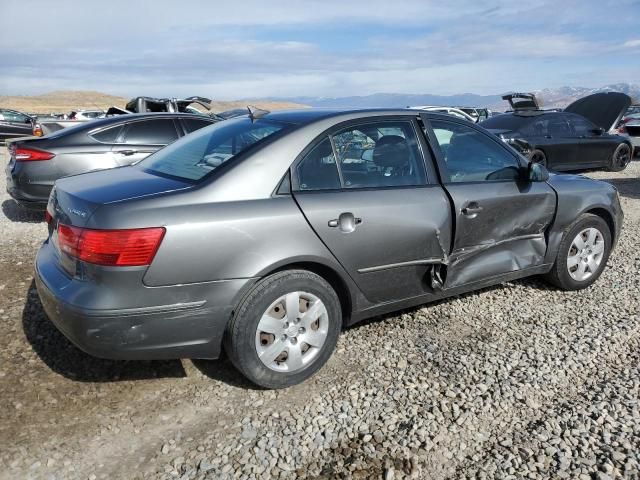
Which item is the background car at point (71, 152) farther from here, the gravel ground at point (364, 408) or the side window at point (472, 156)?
the side window at point (472, 156)

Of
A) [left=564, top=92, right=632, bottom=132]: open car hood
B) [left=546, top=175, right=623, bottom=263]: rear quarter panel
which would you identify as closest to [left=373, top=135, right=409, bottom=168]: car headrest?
[left=546, top=175, right=623, bottom=263]: rear quarter panel

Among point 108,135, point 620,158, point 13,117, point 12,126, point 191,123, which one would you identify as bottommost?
point 12,126

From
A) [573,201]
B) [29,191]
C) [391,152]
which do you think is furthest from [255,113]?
[29,191]

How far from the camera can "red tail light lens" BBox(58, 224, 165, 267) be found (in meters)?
2.59

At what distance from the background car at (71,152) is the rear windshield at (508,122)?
7.51 m

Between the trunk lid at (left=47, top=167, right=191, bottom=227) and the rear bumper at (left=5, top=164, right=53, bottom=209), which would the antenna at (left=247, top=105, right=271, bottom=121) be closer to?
the trunk lid at (left=47, top=167, right=191, bottom=227)

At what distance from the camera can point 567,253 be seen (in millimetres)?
4465

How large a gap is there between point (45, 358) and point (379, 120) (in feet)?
8.66

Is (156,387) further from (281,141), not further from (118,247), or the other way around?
(281,141)

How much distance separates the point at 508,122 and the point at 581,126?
1872 millimetres

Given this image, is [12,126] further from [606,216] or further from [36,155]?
[606,216]

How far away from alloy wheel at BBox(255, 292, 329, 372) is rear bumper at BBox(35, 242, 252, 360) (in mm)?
248

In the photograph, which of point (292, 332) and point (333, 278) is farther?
point (333, 278)

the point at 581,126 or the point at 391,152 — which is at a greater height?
the point at 391,152
